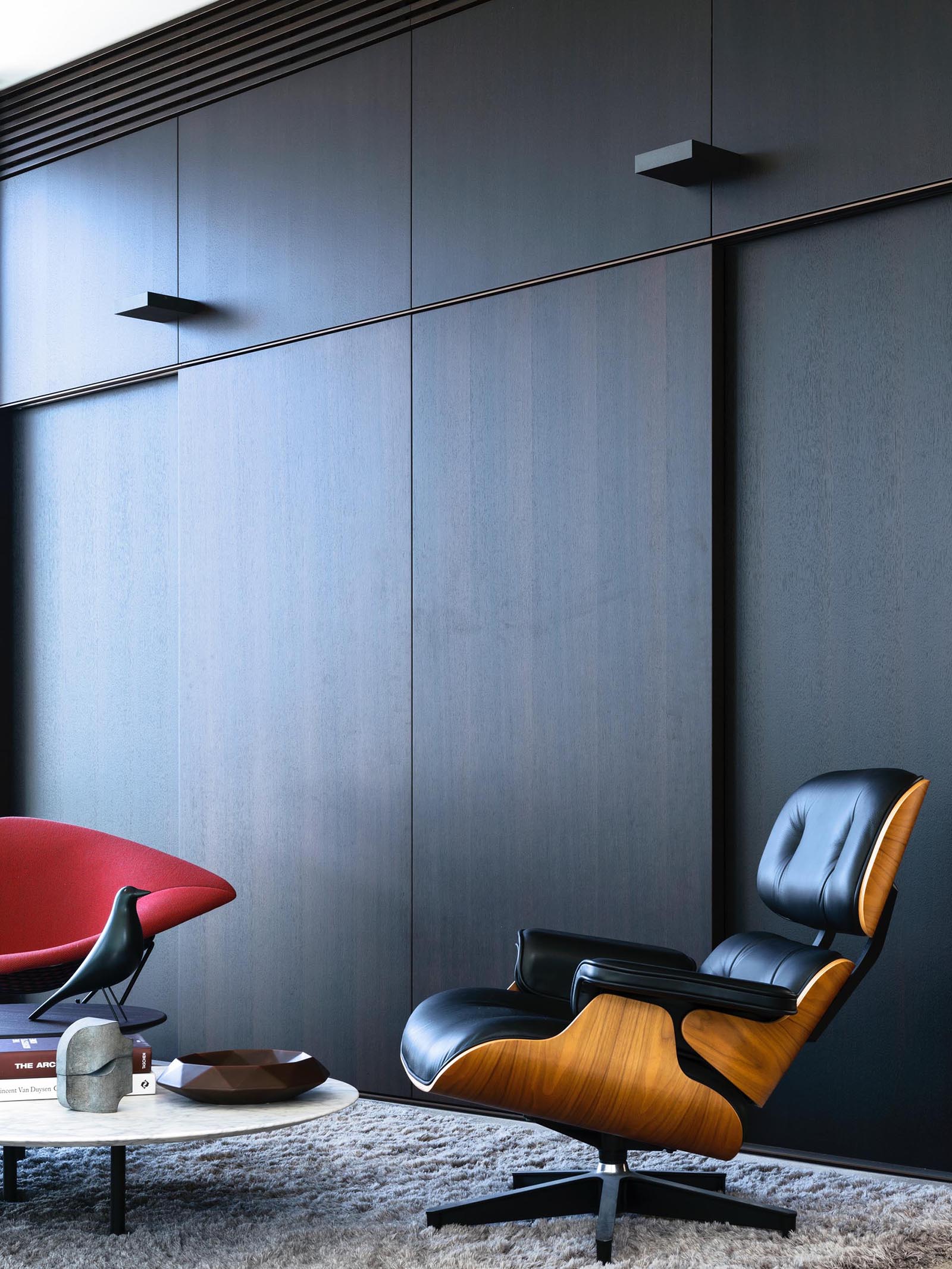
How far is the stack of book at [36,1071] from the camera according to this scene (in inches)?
108

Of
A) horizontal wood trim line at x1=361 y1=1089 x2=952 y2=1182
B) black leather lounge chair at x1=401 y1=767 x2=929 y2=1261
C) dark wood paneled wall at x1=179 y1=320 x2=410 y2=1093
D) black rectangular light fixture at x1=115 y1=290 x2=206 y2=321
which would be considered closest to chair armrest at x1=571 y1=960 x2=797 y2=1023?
black leather lounge chair at x1=401 y1=767 x2=929 y2=1261

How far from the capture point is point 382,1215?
115 inches

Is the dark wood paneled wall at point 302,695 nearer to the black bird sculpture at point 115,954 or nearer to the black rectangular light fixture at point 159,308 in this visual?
the black rectangular light fixture at point 159,308

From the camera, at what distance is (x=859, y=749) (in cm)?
349

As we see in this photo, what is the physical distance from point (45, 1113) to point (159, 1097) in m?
0.22

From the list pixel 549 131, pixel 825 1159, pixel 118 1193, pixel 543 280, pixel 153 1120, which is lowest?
pixel 825 1159

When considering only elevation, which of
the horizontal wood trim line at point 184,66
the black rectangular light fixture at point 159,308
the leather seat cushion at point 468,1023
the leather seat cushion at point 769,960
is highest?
the horizontal wood trim line at point 184,66

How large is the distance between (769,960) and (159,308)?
3.02m

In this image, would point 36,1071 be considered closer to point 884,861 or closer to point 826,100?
point 884,861

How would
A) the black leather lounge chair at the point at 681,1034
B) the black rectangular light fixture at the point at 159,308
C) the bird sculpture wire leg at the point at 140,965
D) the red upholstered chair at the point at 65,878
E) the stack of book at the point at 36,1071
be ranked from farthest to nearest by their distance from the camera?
the black rectangular light fixture at the point at 159,308, the red upholstered chair at the point at 65,878, the bird sculpture wire leg at the point at 140,965, the stack of book at the point at 36,1071, the black leather lounge chair at the point at 681,1034

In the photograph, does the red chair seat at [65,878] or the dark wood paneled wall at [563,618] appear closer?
the dark wood paneled wall at [563,618]

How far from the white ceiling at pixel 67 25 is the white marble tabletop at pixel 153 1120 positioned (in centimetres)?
364

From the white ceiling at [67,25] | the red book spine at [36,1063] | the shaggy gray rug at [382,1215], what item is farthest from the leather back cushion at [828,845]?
the white ceiling at [67,25]

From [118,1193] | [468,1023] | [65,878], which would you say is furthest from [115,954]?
[65,878]
